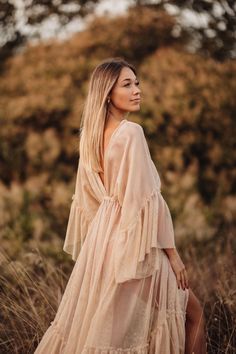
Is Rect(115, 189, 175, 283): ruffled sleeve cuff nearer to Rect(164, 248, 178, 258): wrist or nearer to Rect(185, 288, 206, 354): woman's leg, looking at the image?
Rect(164, 248, 178, 258): wrist

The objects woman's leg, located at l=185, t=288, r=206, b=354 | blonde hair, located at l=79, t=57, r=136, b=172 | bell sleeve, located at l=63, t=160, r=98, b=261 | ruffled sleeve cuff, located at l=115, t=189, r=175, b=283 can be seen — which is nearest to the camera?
ruffled sleeve cuff, located at l=115, t=189, r=175, b=283

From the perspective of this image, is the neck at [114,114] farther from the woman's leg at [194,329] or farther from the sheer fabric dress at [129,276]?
the woman's leg at [194,329]

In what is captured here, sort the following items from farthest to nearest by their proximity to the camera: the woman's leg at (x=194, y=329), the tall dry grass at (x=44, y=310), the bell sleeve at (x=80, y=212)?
the tall dry grass at (x=44, y=310) < the bell sleeve at (x=80, y=212) < the woman's leg at (x=194, y=329)

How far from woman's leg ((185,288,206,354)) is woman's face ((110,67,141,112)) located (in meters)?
1.01

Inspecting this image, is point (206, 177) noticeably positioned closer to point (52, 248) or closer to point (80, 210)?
point (52, 248)

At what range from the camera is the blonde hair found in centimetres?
258

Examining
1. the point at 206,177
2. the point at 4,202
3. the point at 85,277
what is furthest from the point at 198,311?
the point at 206,177

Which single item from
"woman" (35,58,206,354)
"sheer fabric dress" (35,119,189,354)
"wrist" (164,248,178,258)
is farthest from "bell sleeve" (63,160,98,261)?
"wrist" (164,248,178,258)

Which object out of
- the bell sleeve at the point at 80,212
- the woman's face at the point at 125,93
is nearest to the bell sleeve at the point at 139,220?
the woman's face at the point at 125,93

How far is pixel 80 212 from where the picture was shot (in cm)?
282

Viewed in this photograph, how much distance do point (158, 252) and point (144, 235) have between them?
13 centimetres

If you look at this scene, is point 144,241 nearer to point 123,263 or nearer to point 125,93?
point 123,263

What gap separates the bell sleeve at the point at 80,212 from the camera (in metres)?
2.74

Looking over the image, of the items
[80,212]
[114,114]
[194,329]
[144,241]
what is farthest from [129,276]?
[114,114]
